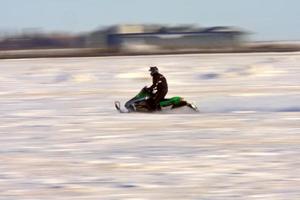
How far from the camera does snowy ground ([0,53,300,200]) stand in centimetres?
907

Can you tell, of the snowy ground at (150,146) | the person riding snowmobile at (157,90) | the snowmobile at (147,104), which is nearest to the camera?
the snowy ground at (150,146)

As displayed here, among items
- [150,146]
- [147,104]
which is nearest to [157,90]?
[147,104]

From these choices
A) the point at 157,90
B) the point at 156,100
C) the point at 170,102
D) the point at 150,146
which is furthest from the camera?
the point at 157,90

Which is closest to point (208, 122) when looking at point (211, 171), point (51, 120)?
point (51, 120)

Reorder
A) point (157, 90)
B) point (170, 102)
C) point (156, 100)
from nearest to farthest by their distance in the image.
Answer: point (170, 102)
point (156, 100)
point (157, 90)

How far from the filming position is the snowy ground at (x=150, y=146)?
9.07 m

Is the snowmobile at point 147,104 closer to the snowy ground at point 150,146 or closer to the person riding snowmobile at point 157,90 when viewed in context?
the person riding snowmobile at point 157,90

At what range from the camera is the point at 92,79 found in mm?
34625

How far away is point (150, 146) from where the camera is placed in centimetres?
1267

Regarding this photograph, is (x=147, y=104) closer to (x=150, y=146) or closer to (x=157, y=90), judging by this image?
(x=157, y=90)

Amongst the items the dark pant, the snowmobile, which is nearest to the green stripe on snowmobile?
the snowmobile

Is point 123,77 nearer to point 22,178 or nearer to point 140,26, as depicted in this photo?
→ point 22,178

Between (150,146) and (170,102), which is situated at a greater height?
(150,146)

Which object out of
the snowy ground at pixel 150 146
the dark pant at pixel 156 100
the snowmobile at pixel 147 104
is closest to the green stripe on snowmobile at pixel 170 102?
the snowmobile at pixel 147 104
